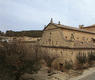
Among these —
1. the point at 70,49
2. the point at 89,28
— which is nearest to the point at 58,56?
the point at 70,49

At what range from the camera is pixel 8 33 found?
66.4 meters

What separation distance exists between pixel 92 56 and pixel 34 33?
4554 centimetres

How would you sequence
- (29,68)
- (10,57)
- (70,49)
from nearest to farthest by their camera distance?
(10,57) < (29,68) < (70,49)

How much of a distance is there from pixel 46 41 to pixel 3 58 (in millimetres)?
17746

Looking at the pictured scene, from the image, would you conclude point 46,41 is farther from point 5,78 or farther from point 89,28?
point 89,28

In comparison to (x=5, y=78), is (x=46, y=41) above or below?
above

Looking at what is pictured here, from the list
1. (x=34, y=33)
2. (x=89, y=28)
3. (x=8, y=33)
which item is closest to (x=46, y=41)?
(x=89, y=28)

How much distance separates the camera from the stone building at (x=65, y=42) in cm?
2255

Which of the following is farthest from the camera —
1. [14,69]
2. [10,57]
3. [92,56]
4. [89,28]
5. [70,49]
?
[89,28]

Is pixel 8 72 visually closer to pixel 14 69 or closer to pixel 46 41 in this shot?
pixel 14 69

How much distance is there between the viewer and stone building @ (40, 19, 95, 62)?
888 inches

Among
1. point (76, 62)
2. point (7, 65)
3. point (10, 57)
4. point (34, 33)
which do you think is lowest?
point (76, 62)

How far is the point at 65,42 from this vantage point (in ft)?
77.7

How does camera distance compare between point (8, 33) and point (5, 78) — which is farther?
point (8, 33)
